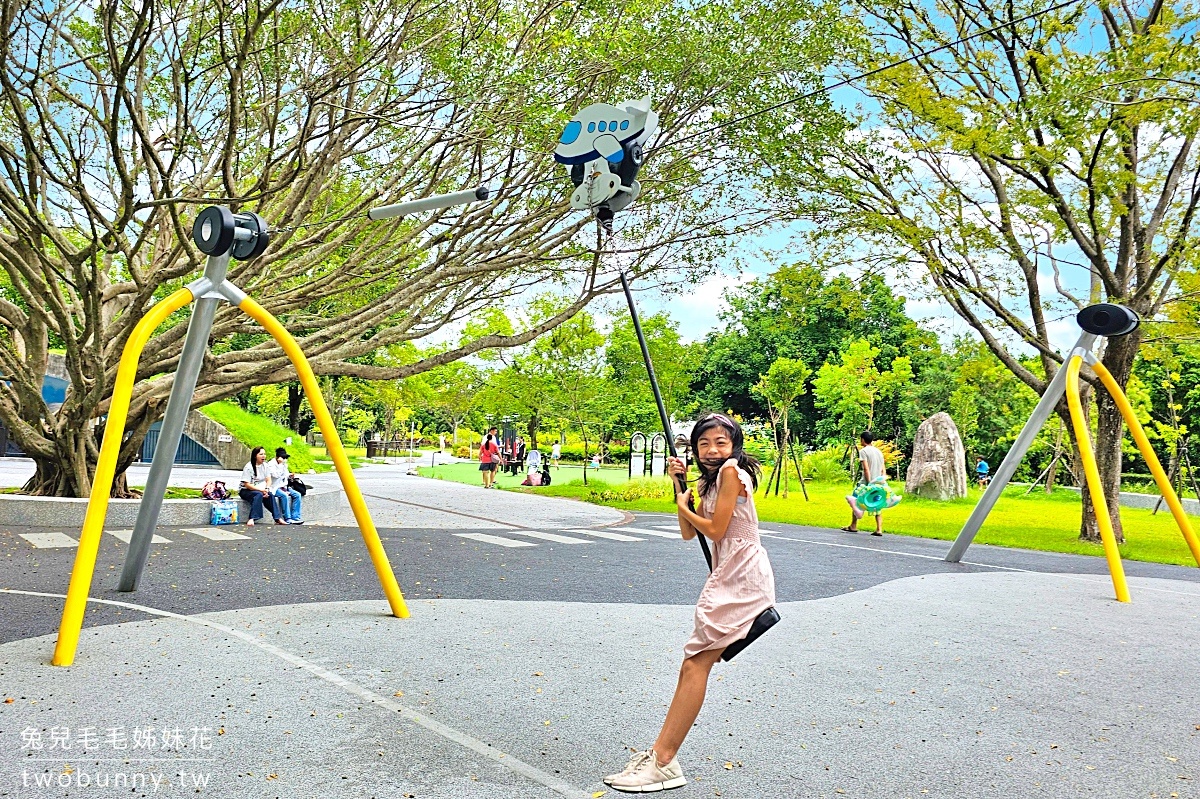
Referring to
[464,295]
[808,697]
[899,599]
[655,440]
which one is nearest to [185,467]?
[655,440]

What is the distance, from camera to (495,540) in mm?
13039

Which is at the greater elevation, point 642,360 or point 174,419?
point 642,360

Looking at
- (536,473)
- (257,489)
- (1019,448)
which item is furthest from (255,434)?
(1019,448)

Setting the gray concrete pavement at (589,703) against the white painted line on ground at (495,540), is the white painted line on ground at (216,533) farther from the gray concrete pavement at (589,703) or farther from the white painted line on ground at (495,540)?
the gray concrete pavement at (589,703)

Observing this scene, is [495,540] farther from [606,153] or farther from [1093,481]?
[606,153]

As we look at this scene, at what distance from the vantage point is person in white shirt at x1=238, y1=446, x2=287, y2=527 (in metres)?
Answer: 13.8

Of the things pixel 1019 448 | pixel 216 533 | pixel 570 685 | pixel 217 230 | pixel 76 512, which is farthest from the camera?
pixel 76 512

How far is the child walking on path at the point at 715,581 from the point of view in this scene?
12.3 ft

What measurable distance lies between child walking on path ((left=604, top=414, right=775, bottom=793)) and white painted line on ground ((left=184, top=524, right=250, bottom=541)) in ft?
30.8

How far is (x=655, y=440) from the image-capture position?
3081 cm

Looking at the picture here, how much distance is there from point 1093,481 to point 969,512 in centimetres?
1425

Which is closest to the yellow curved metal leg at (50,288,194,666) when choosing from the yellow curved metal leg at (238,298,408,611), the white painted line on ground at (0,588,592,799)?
the yellow curved metal leg at (238,298,408,611)

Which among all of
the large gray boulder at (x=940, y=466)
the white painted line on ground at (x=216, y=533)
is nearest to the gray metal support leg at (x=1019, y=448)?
the white painted line on ground at (x=216, y=533)

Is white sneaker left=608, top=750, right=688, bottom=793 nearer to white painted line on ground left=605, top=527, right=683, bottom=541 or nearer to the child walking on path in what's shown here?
the child walking on path
